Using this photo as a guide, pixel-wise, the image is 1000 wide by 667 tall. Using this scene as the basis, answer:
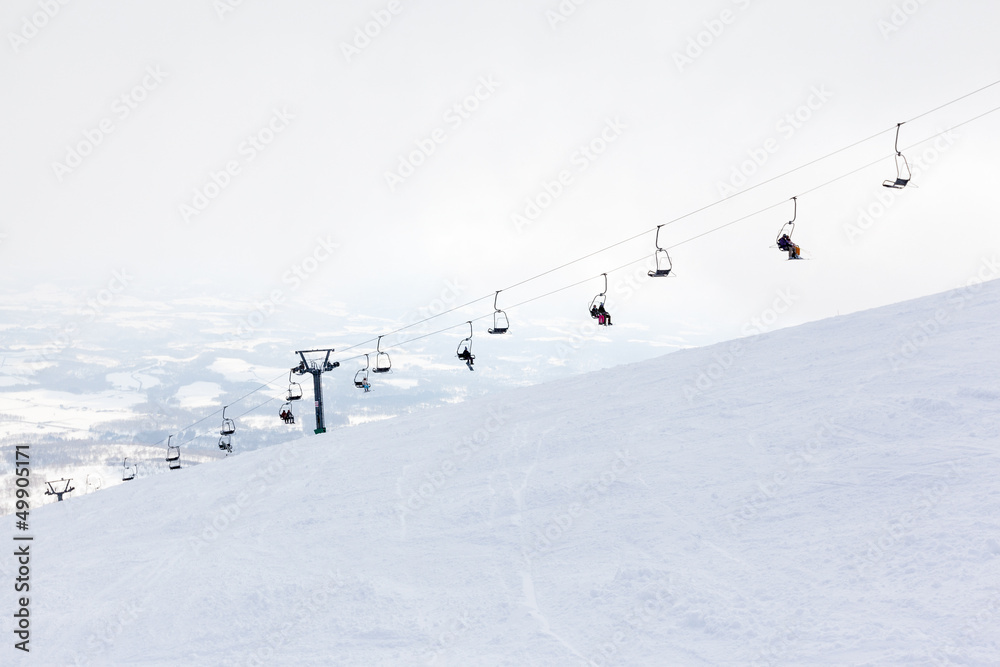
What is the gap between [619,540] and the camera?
9172 millimetres

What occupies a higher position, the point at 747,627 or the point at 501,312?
the point at 501,312

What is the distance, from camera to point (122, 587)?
35.6ft

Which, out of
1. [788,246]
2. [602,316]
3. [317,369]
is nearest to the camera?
[788,246]

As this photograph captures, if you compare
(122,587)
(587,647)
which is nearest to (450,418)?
(122,587)

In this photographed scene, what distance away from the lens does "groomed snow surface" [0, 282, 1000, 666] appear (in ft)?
22.1

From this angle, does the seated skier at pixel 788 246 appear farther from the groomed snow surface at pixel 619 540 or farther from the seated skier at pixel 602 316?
the seated skier at pixel 602 316

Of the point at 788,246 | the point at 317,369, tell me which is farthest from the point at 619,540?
the point at 317,369

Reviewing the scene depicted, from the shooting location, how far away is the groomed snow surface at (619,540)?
675 cm

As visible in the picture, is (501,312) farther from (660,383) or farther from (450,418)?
(660,383)

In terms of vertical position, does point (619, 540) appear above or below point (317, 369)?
below

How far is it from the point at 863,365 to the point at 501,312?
970cm

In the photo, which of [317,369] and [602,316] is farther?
[317,369]

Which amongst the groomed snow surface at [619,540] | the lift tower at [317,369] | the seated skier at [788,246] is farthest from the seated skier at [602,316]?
the lift tower at [317,369]

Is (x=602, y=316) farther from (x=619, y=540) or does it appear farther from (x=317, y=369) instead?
(x=317, y=369)
